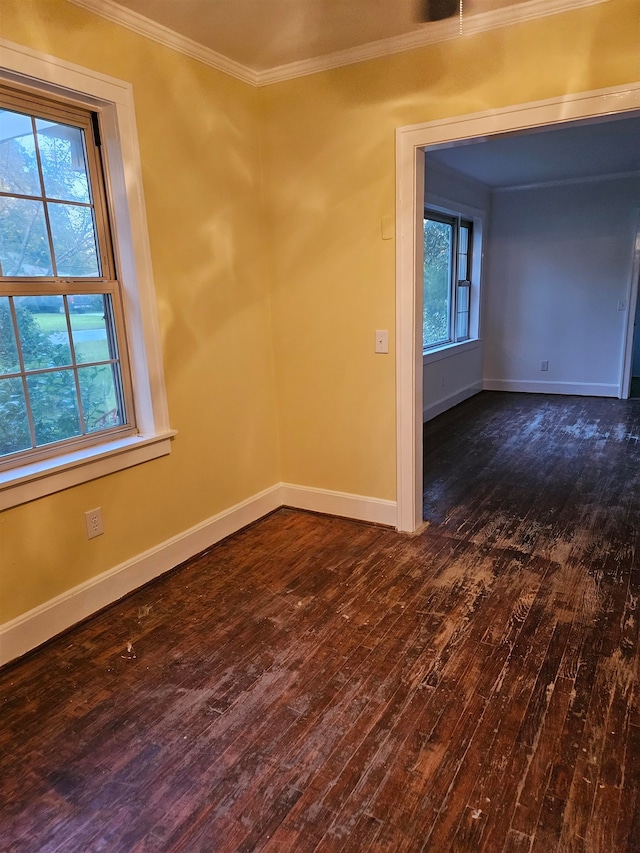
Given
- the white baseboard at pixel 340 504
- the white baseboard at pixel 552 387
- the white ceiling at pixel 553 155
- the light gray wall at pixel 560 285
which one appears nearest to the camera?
the white baseboard at pixel 340 504

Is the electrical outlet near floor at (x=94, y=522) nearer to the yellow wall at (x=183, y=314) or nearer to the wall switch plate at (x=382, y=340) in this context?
the yellow wall at (x=183, y=314)

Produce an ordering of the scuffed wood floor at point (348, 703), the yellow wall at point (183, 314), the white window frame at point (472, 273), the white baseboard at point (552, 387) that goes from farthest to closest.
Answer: the white baseboard at point (552, 387)
the white window frame at point (472, 273)
the yellow wall at point (183, 314)
the scuffed wood floor at point (348, 703)

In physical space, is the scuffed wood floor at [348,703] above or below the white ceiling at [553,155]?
below

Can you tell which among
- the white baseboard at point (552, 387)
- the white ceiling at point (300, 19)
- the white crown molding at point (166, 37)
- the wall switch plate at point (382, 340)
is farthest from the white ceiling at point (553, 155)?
the white baseboard at point (552, 387)

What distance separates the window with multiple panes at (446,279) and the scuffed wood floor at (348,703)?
340cm

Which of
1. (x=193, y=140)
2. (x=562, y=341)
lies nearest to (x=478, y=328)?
(x=562, y=341)

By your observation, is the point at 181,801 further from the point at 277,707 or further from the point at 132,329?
the point at 132,329

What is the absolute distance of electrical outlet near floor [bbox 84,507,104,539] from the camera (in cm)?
243

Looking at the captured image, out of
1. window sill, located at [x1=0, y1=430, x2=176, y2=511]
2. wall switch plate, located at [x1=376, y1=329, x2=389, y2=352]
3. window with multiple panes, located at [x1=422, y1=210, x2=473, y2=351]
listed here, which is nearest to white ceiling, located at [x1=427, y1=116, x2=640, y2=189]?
window with multiple panes, located at [x1=422, y1=210, x2=473, y2=351]

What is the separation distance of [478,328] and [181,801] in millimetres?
6400

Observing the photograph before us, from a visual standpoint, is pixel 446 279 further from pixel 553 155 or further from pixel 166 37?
pixel 166 37

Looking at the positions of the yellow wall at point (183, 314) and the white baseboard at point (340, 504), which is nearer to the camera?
the yellow wall at point (183, 314)

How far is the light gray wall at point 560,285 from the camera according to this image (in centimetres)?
636

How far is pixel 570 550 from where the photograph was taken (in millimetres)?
2959
